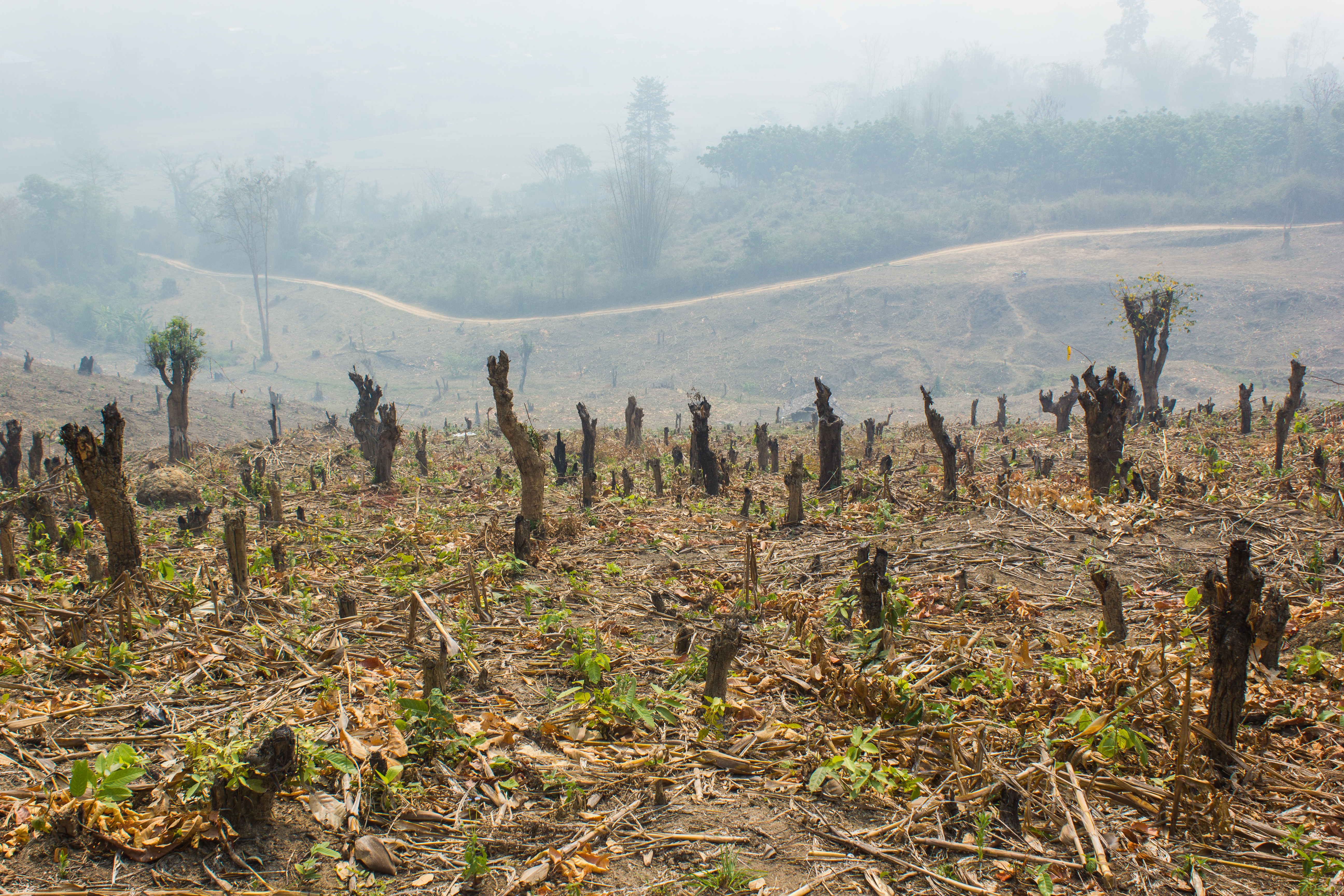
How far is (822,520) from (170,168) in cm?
10927

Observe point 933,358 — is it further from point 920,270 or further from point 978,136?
point 978,136

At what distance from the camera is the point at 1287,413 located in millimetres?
9797

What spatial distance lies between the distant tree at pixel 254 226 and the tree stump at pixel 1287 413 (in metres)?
59.6

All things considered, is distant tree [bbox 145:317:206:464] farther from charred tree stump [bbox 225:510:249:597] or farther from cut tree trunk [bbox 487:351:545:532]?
charred tree stump [bbox 225:510:249:597]

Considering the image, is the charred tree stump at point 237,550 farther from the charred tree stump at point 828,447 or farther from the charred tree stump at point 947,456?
the charred tree stump at point 947,456

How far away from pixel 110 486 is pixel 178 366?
1388 centimetres

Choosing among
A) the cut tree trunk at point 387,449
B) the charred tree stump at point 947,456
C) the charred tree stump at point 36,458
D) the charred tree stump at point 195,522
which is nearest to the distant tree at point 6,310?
the charred tree stump at point 36,458

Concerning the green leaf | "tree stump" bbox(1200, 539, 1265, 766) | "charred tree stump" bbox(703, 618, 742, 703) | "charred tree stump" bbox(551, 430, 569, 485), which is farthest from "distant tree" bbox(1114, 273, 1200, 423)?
the green leaf

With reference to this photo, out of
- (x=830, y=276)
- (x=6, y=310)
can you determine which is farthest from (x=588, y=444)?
(x=6, y=310)

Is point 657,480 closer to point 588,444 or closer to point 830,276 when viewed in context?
point 588,444

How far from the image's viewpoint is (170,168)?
3620 inches

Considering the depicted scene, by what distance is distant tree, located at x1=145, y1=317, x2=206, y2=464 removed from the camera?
56.6ft

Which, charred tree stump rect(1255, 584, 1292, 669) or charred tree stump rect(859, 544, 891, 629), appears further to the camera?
charred tree stump rect(859, 544, 891, 629)

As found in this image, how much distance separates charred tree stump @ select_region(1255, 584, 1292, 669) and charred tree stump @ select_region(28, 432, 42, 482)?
16.7 m
